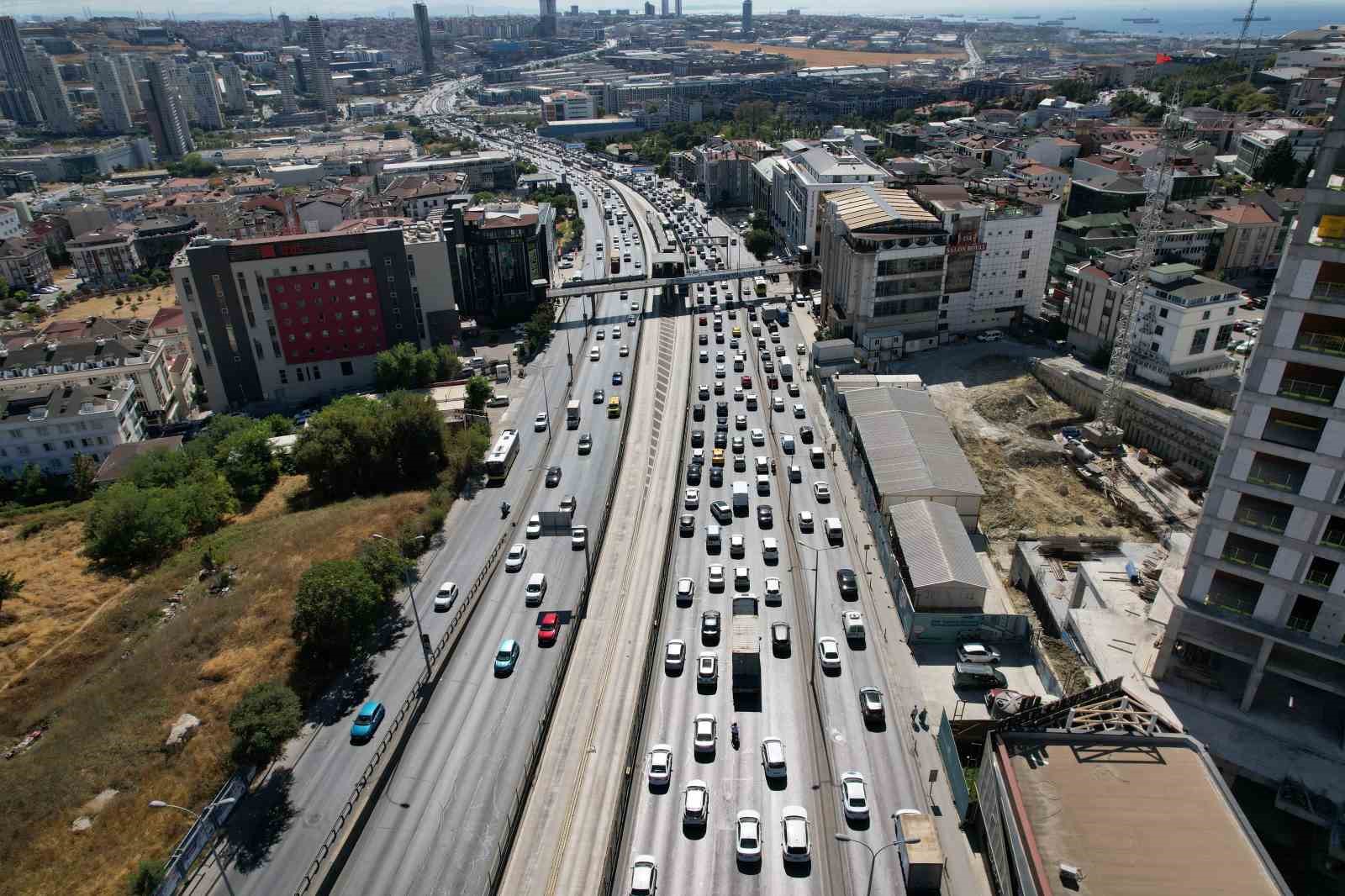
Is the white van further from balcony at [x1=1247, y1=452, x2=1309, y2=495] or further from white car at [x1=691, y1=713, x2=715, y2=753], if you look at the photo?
balcony at [x1=1247, y1=452, x2=1309, y2=495]

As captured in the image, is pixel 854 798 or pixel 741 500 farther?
pixel 741 500

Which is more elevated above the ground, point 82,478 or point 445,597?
point 445,597

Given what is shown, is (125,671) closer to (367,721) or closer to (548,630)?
(367,721)

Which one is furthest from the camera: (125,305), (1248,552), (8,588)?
(125,305)

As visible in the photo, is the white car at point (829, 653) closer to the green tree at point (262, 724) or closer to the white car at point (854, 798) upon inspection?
the white car at point (854, 798)

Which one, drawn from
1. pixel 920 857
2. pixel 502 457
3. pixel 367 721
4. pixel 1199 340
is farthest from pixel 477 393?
pixel 1199 340

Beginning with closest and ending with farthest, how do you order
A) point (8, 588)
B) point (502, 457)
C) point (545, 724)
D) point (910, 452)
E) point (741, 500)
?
point (545, 724) → point (8, 588) → point (741, 500) → point (910, 452) → point (502, 457)

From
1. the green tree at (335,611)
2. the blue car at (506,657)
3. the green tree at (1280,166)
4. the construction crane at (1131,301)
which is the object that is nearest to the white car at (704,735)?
the blue car at (506,657)
